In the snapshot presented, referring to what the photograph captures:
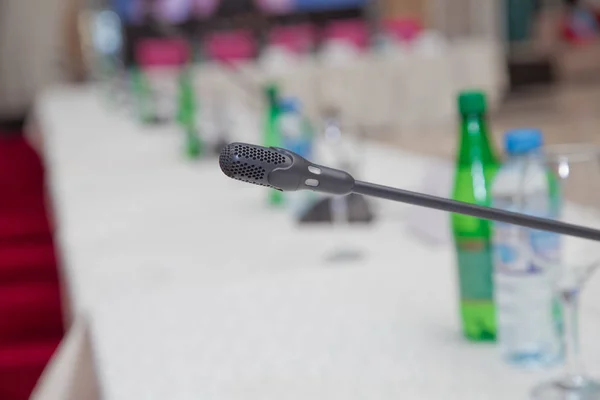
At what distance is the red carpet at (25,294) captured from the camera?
4.74 feet

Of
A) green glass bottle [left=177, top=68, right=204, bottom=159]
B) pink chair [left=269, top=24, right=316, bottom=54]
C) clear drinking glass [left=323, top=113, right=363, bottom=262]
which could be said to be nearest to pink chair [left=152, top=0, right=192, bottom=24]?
pink chair [left=269, top=24, right=316, bottom=54]

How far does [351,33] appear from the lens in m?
8.74

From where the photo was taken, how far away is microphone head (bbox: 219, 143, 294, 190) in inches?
19.7

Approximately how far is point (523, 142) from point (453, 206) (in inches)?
14.5

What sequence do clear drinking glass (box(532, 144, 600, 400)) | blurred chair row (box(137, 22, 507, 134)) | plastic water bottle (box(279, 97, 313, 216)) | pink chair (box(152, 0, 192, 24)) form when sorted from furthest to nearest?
pink chair (box(152, 0, 192, 24)) → blurred chair row (box(137, 22, 507, 134)) → plastic water bottle (box(279, 97, 313, 216)) → clear drinking glass (box(532, 144, 600, 400))

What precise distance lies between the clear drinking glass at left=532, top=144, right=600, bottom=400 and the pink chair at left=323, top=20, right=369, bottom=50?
271 inches

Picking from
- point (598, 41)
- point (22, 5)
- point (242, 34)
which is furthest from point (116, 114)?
point (598, 41)

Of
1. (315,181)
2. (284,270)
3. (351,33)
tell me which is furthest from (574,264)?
(351,33)

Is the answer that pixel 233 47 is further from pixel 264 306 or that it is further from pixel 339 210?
pixel 264 306

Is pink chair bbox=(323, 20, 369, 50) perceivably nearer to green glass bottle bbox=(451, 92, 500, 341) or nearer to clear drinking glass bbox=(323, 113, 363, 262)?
clear drinking glass bbox=(323, 113, 363, 262)

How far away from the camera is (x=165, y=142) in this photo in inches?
129

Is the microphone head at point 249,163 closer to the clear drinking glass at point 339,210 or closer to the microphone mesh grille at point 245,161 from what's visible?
the microphone mesh grille at point 245,161

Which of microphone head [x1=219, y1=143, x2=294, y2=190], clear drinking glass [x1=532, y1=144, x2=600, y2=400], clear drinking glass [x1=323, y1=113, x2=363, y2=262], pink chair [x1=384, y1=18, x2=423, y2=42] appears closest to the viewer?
microphone head [x1=219, y1=143, x2=294, y2=190]

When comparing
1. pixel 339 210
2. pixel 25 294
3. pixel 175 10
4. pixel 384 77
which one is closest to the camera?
pixel 339 210
